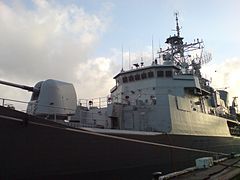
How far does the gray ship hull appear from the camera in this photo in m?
8.42

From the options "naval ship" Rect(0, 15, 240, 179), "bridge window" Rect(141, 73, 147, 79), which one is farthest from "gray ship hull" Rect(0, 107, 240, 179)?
"bridge window" Rect(141, 73, 147, 79)

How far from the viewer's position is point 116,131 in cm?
1167

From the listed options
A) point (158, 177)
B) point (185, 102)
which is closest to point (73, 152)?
point (158, 177)

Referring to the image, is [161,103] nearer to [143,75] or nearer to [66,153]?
[143,75]

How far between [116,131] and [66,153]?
252cm

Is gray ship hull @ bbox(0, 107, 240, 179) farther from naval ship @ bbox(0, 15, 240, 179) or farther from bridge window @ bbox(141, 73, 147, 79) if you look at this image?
bridge window @ bbox(141, 73, 147, 79)

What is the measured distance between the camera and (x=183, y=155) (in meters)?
15.6

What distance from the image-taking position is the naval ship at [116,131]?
874cm

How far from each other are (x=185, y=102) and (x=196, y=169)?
360cm

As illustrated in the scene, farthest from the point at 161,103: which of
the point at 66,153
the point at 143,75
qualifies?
the point at 66,153

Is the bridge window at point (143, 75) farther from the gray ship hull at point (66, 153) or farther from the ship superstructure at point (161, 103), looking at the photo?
the gray ship hull at point (66, 153)

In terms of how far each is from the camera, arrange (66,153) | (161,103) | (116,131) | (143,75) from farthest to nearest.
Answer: (143,75)
(161,103)
(116,131)
(66,153)

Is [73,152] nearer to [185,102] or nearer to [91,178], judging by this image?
[91,178]

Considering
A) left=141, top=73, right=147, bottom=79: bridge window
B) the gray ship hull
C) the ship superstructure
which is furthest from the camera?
left=141, top=73, right=147, bottom=79: bridge window
